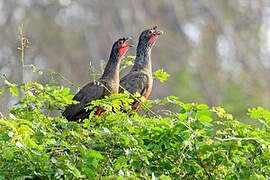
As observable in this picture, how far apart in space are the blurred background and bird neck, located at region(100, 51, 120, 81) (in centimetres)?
1358

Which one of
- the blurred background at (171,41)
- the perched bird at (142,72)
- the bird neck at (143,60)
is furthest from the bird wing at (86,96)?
the blurred background at (171,41)

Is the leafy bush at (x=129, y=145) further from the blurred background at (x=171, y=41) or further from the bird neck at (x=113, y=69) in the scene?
the blurred background at (x=171, y=41)

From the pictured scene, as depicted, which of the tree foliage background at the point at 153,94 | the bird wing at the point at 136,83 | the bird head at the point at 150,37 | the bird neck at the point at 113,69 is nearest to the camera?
the tree foliage background at the point at 153,94

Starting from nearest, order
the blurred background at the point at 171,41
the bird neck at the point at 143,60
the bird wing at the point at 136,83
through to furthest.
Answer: the bird wing at the point at 136,83 → the bird neck at the point at 143,60 → the blurred background at the point at 171,41

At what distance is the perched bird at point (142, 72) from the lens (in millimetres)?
6969

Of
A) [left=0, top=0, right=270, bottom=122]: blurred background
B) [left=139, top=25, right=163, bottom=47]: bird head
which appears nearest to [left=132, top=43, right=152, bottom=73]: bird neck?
[left=139, top=25, right=163, bottom=47]: bird head

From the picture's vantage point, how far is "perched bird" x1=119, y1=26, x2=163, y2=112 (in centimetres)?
697

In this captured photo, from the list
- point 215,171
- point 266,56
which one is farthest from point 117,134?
point 266,56

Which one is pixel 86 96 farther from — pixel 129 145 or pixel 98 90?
pixel 129 145

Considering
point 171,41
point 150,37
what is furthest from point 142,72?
point 171,41

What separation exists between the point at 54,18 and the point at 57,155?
2090 cm

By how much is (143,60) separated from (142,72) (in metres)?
0.31

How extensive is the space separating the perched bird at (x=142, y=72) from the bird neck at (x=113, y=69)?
44cm

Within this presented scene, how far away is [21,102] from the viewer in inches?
134
